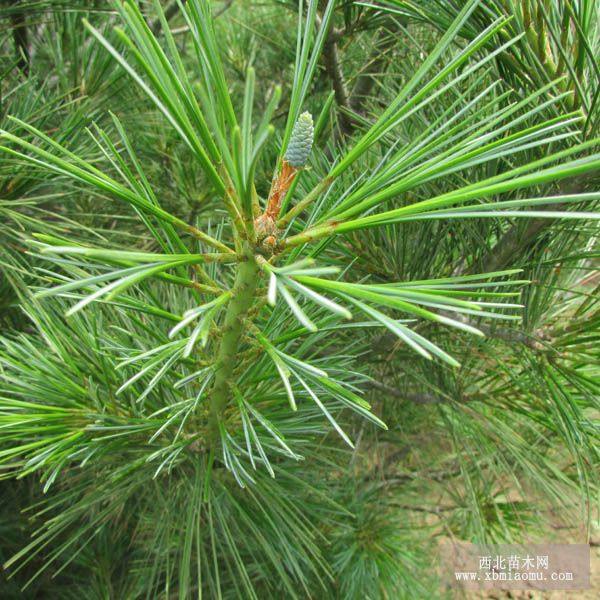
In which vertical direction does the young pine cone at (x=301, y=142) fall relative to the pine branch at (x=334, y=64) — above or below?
below

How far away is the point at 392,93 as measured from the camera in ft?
1.65

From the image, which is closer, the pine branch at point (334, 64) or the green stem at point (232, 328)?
the green stem at point (232, 328)

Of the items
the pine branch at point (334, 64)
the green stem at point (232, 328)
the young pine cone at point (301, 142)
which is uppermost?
the pine branch at point (334, 64)

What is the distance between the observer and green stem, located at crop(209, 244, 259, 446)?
11.6 inches

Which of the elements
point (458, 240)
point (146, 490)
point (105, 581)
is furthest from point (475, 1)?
point (105, 581)

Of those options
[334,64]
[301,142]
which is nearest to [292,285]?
[301,142]

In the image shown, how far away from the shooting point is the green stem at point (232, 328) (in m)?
0.29

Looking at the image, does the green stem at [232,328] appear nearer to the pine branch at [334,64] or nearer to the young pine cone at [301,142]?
the young pine cone at [301,142]

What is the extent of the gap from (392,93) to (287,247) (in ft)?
0.93

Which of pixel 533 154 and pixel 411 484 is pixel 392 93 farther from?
pixel 411 484

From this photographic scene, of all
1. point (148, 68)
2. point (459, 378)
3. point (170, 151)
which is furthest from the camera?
point (170, 151)

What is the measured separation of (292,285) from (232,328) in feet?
0.36

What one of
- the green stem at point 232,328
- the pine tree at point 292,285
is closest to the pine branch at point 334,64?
the pine tree at point 292,285

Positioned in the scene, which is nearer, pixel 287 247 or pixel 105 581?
pixel 287 247
